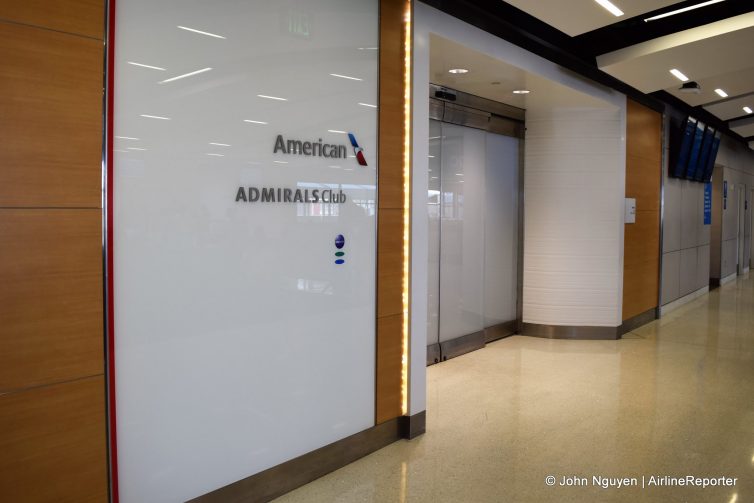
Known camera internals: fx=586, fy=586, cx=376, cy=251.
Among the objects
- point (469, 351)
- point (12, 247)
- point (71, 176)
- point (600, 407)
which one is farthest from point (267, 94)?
point (469, 351)

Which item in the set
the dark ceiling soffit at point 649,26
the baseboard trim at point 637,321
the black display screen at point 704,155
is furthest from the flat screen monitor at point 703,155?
the dark ceiling soffit at point 649,26

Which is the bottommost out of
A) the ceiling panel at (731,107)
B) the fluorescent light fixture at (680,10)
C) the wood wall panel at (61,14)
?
the wood wall panel at (61,14)

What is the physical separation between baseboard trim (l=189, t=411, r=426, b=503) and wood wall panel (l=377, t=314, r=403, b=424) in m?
0.11

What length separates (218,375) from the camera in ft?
11.8

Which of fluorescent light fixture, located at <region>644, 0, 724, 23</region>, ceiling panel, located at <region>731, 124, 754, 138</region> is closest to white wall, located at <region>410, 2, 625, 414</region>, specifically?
fluorescent light fixture, located at <region>644, 0, 724, 23</region>

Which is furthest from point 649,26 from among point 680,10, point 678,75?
point 678,75

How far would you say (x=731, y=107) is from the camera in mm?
11641

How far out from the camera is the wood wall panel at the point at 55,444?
275 centimetres

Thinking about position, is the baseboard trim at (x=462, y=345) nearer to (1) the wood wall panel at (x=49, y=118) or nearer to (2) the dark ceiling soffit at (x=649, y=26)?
(2) the dark ceiling soffit at (x=649, y=26)

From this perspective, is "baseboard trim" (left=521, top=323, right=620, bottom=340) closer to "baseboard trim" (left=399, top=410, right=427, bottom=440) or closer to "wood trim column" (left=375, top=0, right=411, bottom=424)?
"baseboard trim" (left=399, top=410, right=427, bottom=440)

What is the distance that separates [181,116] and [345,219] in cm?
146

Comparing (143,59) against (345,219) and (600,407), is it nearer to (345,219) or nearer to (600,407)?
(345,219)

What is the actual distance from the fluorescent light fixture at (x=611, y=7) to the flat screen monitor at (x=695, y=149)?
6.51 meters

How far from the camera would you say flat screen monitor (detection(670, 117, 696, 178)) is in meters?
10.9
